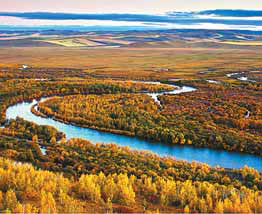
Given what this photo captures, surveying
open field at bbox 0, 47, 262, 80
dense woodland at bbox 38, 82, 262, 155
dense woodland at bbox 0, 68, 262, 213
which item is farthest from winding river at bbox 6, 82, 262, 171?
open field at bbox 0, 47, 262, 80

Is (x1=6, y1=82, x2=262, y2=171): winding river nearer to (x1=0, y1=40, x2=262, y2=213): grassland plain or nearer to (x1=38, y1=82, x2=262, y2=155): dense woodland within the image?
(x1=38, y1=82, x2=262, y2=155): dense woodland

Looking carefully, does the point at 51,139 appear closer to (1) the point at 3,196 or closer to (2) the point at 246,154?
(1) the point at 3,196

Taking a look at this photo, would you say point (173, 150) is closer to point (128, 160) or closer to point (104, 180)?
point (128, 160)

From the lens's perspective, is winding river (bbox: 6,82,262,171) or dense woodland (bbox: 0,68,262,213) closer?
dense woodland (bbox: 0,68,262,213)

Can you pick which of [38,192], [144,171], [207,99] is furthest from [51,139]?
[207,99]

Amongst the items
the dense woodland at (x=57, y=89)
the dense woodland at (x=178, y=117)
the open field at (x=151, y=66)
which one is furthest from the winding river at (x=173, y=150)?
the open field at (x=151, y=66)

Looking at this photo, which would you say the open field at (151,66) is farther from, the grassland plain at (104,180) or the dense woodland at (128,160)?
the grassland plain at (104,180)
